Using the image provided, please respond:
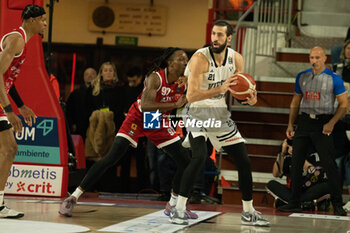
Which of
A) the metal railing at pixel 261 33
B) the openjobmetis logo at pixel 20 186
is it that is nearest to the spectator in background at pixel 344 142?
the metal railing at pixel 261 33

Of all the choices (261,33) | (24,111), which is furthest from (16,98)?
(261,33)

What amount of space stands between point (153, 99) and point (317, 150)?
2.10 meters

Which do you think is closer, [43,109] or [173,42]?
[43,109]

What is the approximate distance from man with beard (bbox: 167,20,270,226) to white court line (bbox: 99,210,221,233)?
0.17m

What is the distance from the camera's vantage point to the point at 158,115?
6566 millimetres

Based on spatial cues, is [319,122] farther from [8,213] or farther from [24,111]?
[8,213]

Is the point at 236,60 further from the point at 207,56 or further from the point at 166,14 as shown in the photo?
the point at 166,14

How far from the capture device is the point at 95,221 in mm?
6047

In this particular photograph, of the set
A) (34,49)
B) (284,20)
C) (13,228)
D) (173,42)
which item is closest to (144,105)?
(13,228)

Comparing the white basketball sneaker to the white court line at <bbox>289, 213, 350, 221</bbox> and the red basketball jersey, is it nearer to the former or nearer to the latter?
the red basketball jersey

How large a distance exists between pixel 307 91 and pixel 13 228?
3760 mm

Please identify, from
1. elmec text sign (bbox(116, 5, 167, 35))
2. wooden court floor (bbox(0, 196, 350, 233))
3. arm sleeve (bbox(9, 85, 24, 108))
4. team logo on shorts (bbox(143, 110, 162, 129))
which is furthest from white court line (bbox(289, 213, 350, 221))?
elmec text sign (bbox(116, 5, 167, 35))

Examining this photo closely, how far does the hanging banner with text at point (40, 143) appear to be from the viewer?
8.20 metres

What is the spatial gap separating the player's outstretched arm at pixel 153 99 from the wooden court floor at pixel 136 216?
1.01 metres
